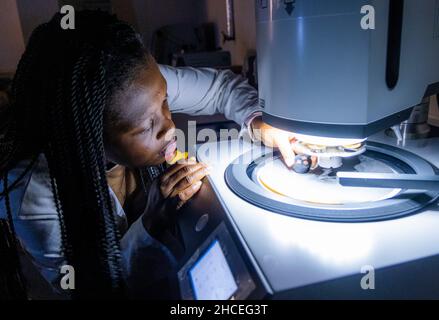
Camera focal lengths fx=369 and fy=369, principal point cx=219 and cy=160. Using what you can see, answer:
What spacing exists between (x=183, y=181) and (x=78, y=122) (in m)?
0.21

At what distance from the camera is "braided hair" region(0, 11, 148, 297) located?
25.0 inches

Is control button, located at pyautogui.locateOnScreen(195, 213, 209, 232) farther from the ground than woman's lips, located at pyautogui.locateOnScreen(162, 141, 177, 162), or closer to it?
closer to it

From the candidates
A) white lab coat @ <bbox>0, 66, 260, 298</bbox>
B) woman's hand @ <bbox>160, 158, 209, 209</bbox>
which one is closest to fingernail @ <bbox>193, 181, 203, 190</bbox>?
woman's hand @ <bbox>160, 158, 209, 209</bbox>

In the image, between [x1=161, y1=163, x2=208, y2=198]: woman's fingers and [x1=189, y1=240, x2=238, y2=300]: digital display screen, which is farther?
[x1=161, y1=163, x2=208, y2=198]: woman's fingers

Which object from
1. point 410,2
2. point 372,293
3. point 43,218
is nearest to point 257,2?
point 410,2

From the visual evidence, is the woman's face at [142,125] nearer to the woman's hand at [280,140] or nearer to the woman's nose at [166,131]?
the woman's nose at [166,131]

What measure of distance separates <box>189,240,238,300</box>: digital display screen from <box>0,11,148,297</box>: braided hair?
25 cm

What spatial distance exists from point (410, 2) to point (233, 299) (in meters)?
0.43

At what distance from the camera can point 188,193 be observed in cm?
67

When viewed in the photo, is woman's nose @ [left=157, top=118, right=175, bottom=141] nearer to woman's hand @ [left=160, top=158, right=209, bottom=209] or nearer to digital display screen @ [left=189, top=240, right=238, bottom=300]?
woman's hand @ [left=160, top=158, right=209, bottom=209]

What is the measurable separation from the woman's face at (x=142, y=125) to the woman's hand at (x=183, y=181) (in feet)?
0.25

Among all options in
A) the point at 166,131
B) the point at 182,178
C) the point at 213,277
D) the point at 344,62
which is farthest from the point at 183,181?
the point at 344,62

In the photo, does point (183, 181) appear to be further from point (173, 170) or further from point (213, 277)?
point (213, 277)

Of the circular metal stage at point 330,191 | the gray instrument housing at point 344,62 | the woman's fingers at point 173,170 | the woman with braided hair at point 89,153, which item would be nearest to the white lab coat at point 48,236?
the woman with braided hair at point 89,153
